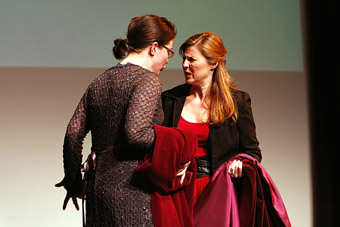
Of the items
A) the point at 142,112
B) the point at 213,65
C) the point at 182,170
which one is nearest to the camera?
the point at 142,112

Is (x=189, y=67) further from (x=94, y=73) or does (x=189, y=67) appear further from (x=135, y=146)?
(x=94, y=73)

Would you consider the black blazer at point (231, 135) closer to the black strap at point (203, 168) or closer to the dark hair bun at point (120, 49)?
the black strap at point (203, 168)

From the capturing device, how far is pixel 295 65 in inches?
137

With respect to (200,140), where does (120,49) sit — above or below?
above

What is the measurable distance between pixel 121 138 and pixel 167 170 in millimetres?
214

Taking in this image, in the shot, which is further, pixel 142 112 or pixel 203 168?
pixel 203 168

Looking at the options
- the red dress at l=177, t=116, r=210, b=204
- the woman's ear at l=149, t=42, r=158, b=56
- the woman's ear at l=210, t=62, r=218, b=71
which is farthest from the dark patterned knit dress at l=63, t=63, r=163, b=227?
the woman's ear at l=210, t=62, r=218, b=71

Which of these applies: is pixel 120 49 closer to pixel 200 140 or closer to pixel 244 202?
pixel 200 140

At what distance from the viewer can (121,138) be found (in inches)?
63.3

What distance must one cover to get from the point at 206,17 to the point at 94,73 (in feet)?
3.25

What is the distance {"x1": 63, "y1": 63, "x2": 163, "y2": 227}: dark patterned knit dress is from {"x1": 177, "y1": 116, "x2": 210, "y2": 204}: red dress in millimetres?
395

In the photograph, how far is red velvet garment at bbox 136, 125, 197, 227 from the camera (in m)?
1.55

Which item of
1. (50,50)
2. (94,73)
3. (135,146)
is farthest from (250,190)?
(50,50)

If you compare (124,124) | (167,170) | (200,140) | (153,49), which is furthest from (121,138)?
(200,140)
